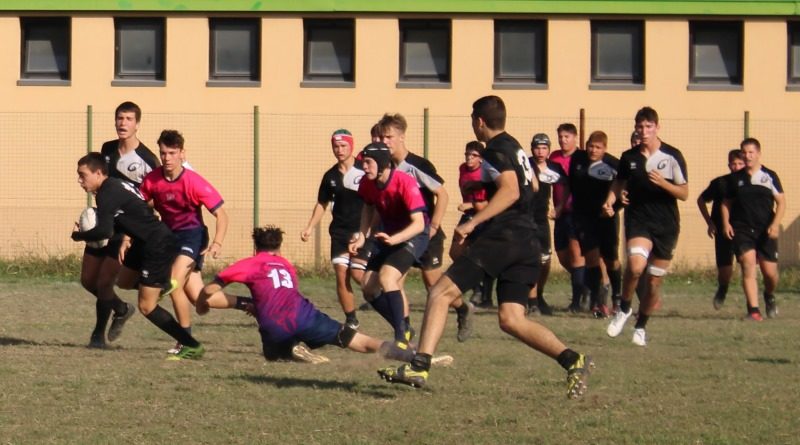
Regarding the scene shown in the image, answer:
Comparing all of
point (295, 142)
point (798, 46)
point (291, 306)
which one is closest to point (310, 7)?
point (295, 142)

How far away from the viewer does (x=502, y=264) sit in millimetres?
8938

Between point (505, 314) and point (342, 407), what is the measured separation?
1.16 meters

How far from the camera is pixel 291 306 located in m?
10.1

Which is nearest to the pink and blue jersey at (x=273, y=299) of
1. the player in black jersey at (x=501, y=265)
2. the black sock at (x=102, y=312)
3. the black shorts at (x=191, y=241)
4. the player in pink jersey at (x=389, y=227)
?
the player in pink jersey at (x=389, y=227)

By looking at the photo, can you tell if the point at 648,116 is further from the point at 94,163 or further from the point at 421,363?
the point at 94,163

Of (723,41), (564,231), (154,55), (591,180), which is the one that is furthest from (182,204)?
(723,41)

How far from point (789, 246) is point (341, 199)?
10.9m

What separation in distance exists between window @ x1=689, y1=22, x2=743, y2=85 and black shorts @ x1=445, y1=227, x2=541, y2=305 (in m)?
16.1

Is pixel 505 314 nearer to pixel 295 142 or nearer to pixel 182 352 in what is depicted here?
pixel 182 352

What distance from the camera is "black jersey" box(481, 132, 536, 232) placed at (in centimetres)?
891

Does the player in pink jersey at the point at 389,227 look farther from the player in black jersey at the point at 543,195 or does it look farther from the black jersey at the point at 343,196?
the player in black jersey at the point at 543,195

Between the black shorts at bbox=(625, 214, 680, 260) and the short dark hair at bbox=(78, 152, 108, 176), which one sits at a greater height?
the short dark hair at bbox=(78, 152, 108, 176)

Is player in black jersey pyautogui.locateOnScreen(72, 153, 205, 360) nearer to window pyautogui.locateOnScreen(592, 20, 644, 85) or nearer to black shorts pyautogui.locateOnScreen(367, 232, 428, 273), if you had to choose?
black shorts pyautogui.locateOnScreen(367, 232, 428, 273)

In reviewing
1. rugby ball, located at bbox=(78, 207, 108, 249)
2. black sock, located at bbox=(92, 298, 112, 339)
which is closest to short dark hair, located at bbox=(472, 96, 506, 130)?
rugby ball, located at bbox=(78, 207, 108, 249)
